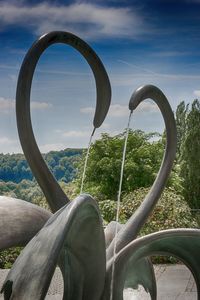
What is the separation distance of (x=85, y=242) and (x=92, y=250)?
11 centimetres

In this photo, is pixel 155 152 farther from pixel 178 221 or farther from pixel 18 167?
pixel 18 167

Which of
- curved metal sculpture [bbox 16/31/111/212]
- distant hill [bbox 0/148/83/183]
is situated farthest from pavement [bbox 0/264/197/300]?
distant hill [bbox 0/148/83/183]

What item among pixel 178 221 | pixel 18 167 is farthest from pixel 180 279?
pixel 18 167

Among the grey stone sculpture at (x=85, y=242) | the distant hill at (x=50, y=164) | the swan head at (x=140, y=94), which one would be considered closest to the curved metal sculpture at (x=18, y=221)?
the grey stone sculpture at (x=85, y=242)

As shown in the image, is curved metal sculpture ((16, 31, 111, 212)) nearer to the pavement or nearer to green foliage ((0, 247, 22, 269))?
the pavement

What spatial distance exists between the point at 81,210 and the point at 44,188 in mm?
1407

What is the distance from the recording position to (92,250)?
5.37 metres

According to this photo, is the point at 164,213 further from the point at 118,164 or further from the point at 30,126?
the point at 118,164

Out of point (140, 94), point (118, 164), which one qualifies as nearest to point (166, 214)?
point (140, 94)

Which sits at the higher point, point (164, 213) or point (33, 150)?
point (33, 150)

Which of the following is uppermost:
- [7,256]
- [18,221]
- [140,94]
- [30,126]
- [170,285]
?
[140,94]

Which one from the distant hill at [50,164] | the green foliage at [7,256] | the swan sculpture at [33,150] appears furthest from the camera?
the distant hill at [50,164]

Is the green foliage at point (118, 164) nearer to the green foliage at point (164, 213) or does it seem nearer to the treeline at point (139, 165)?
the treeline at point (139, 165)

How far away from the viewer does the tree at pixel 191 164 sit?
86.1 feet
